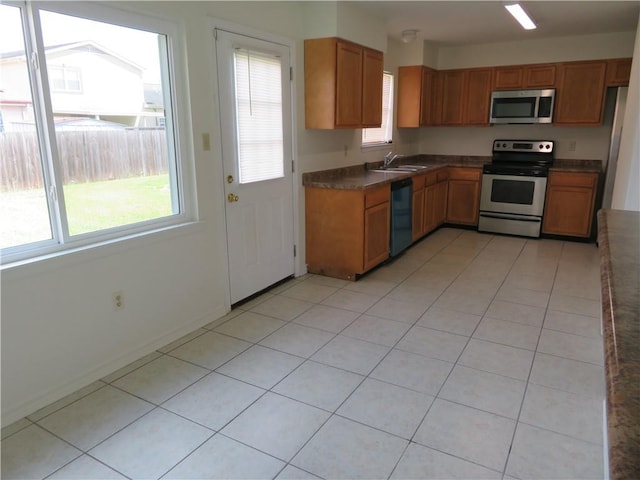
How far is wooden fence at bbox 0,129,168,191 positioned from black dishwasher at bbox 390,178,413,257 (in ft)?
7.90

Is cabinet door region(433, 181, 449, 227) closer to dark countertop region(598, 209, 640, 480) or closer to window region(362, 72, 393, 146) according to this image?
window region(362, 72, 393, 146)

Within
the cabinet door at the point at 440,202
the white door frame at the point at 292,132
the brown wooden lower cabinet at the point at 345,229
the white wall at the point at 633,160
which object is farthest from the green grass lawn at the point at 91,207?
the cabinet door at the point at 440,202

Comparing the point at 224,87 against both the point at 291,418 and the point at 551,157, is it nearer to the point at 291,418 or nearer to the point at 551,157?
the point at 291,418

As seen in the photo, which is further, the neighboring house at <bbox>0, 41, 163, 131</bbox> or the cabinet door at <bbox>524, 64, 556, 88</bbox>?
the cabinet door at <bbox>524, 64, 556, 88</bbox>

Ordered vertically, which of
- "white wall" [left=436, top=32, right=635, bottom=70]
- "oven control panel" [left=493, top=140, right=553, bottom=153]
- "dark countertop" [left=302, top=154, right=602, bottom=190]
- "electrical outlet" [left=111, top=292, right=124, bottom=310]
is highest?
"white wall" [left=436, top=32, right=635, bottom=70]

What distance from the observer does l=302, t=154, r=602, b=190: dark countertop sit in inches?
161

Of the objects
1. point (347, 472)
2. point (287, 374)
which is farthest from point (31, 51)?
point (347, 472)

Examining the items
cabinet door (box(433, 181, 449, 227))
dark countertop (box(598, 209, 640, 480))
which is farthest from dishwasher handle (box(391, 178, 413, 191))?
dark countertop (box(598, 209, 640, 480))

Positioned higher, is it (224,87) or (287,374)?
(224,87)

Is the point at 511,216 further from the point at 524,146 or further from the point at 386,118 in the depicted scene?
the point at 386,118

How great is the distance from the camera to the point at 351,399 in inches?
92.4

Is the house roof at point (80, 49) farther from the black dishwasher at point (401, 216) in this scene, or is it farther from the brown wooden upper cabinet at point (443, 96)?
the brown wooden upper cabinet at point (443, 96)

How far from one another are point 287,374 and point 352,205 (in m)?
1.83

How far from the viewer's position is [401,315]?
340 centimetres
